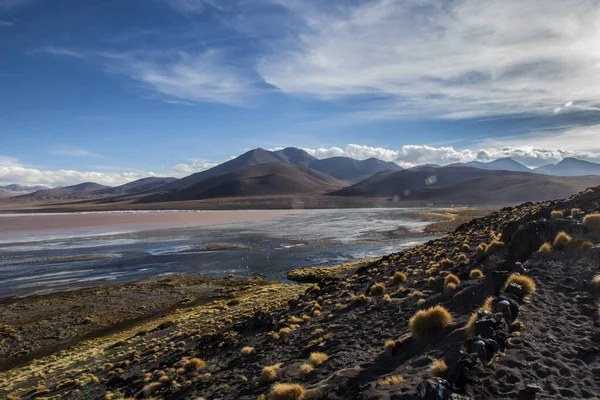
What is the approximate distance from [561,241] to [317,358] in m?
9.83

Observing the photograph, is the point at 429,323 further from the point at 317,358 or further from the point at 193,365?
the point at 193,365

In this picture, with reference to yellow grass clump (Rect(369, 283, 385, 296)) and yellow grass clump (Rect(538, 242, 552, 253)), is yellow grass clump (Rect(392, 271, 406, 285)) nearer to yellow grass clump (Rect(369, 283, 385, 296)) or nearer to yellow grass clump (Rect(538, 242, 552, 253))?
yellow grass clump (Rect(369, 283, 385, 296))

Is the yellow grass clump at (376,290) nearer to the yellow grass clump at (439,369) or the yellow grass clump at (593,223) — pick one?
the yellow grass clump at (593,223)

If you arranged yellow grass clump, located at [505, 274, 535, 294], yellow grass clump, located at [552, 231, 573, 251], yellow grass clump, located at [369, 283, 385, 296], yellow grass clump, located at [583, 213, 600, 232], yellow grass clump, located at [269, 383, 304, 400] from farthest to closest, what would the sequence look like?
yellow grass clump, located at [369, 283, 385, 296], yellow grass clump, located at [583, 213, 600, 232], yellow grass clump, located at [552, 231, 573, 251], yellow grass clump, located at [505, 274, 535, 294], yellow grass clump, located at [269, 383, 304, 400]

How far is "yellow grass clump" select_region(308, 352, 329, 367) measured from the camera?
1071 cm

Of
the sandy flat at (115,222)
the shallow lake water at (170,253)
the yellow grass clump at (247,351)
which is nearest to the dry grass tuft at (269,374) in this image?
the yellow grass clump at (247,351)

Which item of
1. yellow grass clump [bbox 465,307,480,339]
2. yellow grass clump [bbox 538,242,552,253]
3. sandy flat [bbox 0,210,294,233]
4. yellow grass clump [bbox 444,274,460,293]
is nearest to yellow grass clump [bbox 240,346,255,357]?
yellow grass clump [bbox 444,274,460,293]

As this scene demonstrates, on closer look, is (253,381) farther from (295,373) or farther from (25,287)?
(25,287)

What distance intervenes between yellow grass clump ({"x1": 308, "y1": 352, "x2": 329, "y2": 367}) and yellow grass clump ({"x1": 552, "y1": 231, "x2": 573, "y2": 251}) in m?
9.27

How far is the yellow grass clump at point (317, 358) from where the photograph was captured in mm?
10711

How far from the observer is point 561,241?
13.2 metres

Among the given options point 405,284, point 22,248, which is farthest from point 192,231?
point 405,284

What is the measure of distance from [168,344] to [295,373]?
35.8 ft

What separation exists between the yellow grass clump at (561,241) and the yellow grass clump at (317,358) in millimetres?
9269
